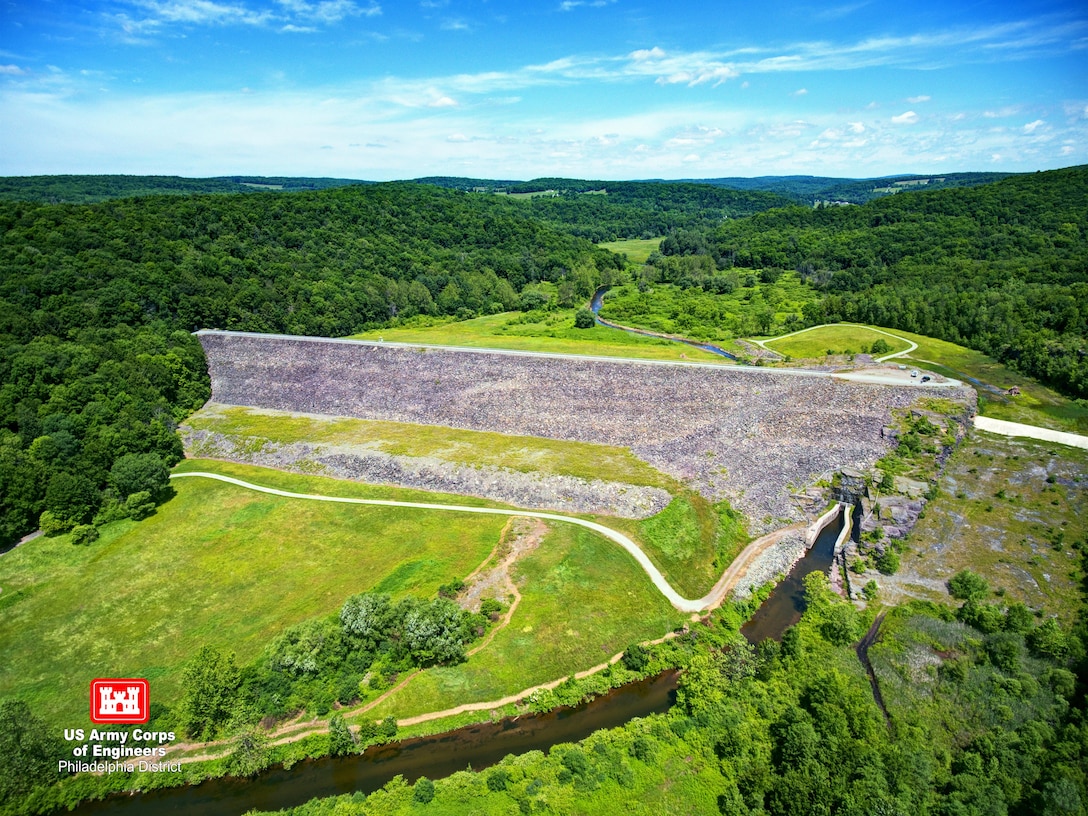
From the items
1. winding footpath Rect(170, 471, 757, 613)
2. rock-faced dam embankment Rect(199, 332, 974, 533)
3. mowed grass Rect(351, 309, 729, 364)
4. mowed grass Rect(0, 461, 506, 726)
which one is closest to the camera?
mowed grass Rect(0, 461, 506, 726)

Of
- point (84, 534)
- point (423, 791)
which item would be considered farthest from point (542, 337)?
point (423, 791)

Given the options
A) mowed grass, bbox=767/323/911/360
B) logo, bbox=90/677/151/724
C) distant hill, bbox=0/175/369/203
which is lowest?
logo, bbox=90/677/151/724

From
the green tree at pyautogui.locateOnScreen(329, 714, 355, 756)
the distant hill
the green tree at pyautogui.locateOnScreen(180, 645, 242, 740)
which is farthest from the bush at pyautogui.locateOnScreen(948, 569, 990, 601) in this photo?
the distant hill

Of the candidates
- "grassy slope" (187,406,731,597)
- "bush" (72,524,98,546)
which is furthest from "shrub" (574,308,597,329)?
"bush" (72,524,98,546)

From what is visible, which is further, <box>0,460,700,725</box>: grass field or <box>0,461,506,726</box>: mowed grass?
<box>0,461,506,726</box>: mowed grass

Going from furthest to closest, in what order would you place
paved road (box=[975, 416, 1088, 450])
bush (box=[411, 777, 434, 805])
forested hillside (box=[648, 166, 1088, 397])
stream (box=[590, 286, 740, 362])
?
stream (box=[590, 286, 740, 362]), forested hillside (box=[648, 166, 1088, 397]), paved road (box=[975, 416, 1088, 450]), bush (box=[411, 777, 434, 805])

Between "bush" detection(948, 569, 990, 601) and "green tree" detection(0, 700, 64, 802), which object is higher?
"bush" detection(948, 569, 990, 601)

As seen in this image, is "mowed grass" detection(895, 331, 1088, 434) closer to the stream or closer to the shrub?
the stream

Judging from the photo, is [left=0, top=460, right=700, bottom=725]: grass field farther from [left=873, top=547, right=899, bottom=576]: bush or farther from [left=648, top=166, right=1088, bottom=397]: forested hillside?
[left=648, top=166, right=1088, bottom=397]: forested hillside
